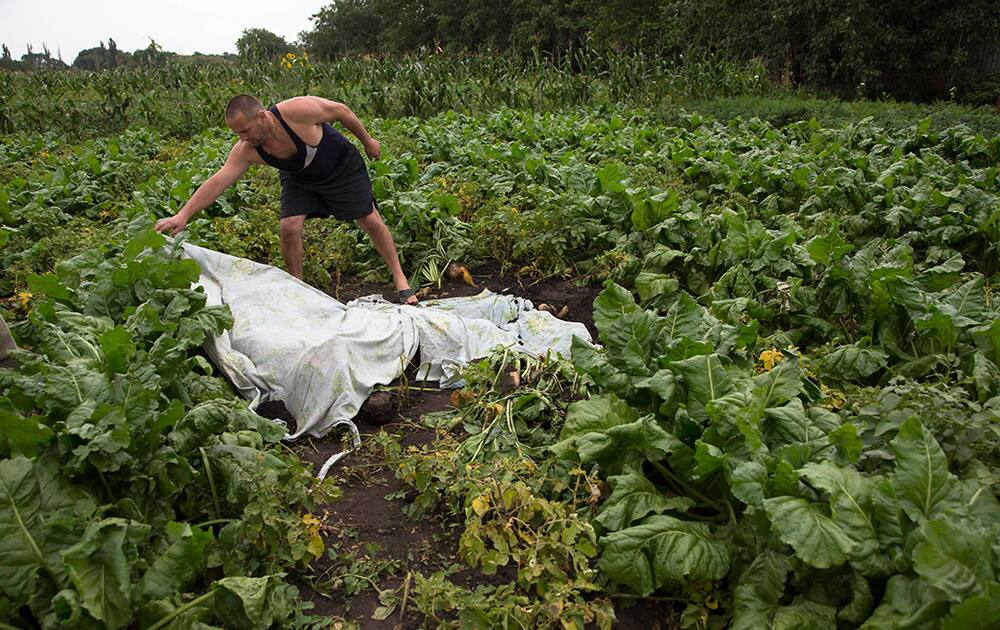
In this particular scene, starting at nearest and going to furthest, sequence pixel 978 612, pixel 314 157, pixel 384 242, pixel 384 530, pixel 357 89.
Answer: pixel 978 612, pixel 384 530, pixel 314 157, pixel 384 242, pixel 357 89

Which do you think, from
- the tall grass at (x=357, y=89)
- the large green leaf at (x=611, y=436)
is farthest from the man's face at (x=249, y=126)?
the tall grass at (x=357, y=89)

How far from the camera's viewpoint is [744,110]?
47.0ft

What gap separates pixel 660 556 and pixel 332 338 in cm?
261

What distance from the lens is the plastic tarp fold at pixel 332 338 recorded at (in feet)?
14.6

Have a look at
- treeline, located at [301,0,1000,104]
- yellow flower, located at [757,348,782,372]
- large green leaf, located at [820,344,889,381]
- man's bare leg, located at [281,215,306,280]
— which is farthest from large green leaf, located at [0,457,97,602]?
treeline, located at [301,0,1000,104]

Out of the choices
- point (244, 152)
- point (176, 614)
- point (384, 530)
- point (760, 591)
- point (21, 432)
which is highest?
point (244, 152)

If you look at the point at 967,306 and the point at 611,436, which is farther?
the point at 967,306

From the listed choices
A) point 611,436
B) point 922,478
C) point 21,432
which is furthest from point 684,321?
point 21,432

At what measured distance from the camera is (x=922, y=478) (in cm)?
249

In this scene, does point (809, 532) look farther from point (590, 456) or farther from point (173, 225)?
point (173, 225)

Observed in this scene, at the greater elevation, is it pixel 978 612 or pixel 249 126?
pixel 249 126

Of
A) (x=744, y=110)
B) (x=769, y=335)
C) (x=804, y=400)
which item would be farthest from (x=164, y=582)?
(x=744, y=110)

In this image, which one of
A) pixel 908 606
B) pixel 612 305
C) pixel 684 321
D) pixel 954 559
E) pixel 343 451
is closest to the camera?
pixel 954 559

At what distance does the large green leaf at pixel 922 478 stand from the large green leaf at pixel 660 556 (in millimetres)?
726
